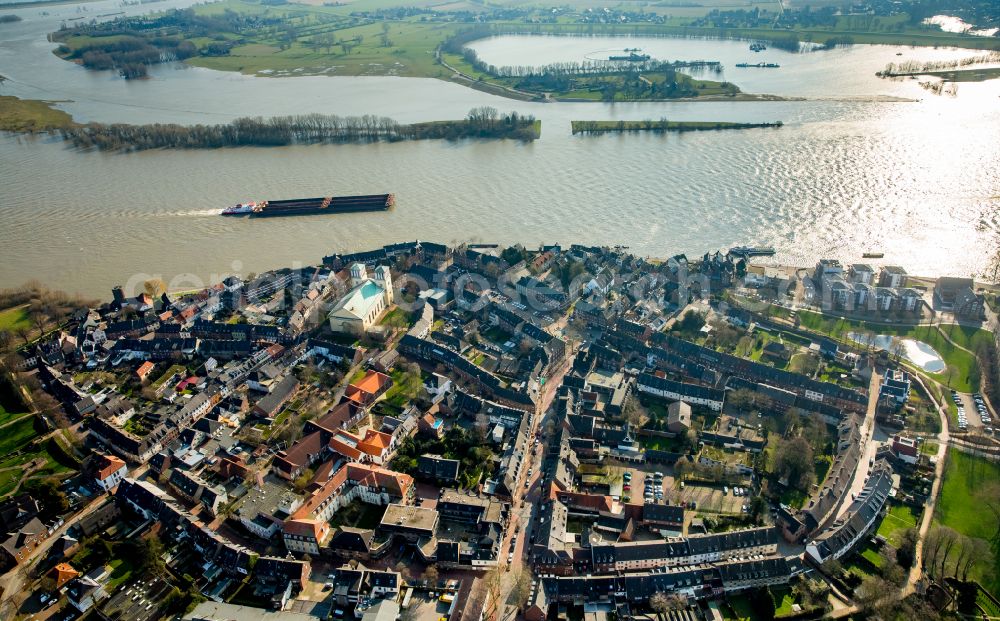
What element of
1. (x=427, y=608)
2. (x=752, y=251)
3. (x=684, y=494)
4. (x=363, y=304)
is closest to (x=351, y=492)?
(x=427, y=608)

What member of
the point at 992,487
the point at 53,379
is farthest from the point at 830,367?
the point at 53,379

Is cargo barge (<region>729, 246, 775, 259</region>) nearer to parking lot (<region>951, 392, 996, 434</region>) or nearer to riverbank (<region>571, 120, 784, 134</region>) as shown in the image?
parking lot (<region>951, 392, 996, 434</region>)

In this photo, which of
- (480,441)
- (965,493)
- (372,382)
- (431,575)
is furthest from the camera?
(372,382)

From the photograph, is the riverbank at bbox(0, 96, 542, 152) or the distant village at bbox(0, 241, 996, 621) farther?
the riverbank at bbox(0, 96, 542, 152)

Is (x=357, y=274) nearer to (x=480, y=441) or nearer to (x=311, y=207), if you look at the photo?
(x=311, y=207)

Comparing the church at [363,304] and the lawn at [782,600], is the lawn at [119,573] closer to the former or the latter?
the church at [363,304]

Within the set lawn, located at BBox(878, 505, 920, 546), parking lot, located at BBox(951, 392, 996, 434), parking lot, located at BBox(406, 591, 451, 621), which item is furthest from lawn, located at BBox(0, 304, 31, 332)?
parking lot, located at BBox(951, 392, 996, 434)
